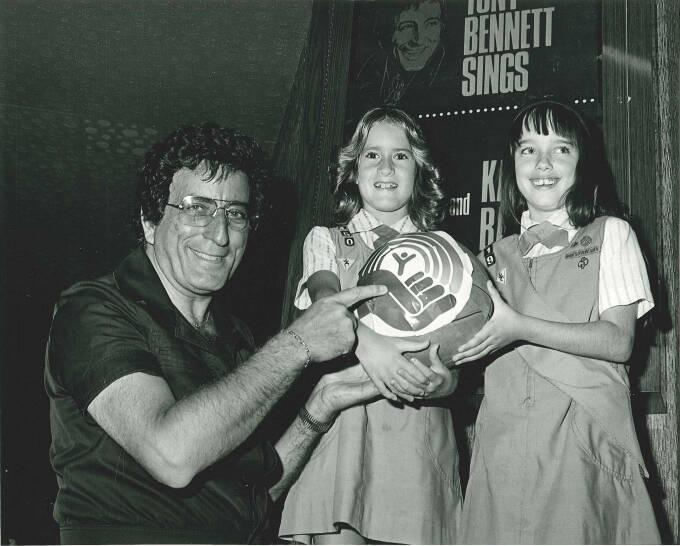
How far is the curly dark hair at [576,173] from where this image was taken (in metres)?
2.74

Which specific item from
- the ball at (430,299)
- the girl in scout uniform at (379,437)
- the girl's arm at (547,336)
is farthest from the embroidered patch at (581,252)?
the girl in scout uniform at (379,437)

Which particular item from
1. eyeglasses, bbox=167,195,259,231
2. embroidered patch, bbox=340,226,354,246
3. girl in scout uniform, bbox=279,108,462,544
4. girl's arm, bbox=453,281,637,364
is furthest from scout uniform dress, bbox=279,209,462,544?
eyeglasses, bbox=167,195,259,231

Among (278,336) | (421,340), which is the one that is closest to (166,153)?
(278,336)

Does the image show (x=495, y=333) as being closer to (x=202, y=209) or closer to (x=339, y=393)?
(x=339, y=393)

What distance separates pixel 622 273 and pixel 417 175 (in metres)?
1.00

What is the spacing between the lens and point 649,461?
10.6 feet

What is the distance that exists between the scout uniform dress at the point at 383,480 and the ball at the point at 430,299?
0.43 meters

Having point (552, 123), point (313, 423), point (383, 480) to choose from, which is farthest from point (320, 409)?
point (552, 123)

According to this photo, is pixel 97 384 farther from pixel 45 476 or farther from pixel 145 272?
pixel 45 476

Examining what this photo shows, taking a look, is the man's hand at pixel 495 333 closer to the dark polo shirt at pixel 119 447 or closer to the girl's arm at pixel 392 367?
the girl's arm at pixel 392 367

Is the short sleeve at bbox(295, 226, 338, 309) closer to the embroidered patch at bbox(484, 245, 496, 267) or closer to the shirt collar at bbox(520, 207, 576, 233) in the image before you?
the embroidered patch at bbox(484, 245, 496, 267)

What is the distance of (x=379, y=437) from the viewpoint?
2750 millimetres

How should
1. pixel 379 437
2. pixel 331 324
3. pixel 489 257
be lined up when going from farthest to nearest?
pixel 489 257, pixel 379 437, pixel 331 324

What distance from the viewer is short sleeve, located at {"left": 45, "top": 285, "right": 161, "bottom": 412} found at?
2.18 meters
